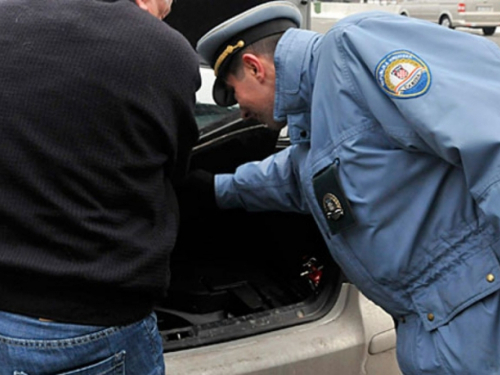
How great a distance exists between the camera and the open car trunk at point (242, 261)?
2195mm

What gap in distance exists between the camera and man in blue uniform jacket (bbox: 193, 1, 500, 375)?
4.19 feet

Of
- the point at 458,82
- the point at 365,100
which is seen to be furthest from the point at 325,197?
the point at 458,82

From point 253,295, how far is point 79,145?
135 centimetres

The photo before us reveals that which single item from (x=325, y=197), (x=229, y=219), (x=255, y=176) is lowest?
(x=229, y=219)

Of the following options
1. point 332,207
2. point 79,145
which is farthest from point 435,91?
point 79,145

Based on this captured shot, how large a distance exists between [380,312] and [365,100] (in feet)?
2.68

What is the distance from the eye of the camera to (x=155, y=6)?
1.39 m

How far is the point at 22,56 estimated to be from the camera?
1.11 m

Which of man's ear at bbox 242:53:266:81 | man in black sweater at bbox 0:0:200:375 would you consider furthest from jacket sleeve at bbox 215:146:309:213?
man in black sweater at bbox 0:0:200:375

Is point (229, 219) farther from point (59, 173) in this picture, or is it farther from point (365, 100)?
point (59, 173)

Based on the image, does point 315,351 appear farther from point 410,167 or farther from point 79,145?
point 79,145

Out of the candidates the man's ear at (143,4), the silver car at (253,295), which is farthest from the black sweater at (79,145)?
the silver car at (253,295)

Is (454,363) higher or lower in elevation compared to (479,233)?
lower

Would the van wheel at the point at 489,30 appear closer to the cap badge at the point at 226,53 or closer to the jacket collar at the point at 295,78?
the cap badge at the point at 226,53
